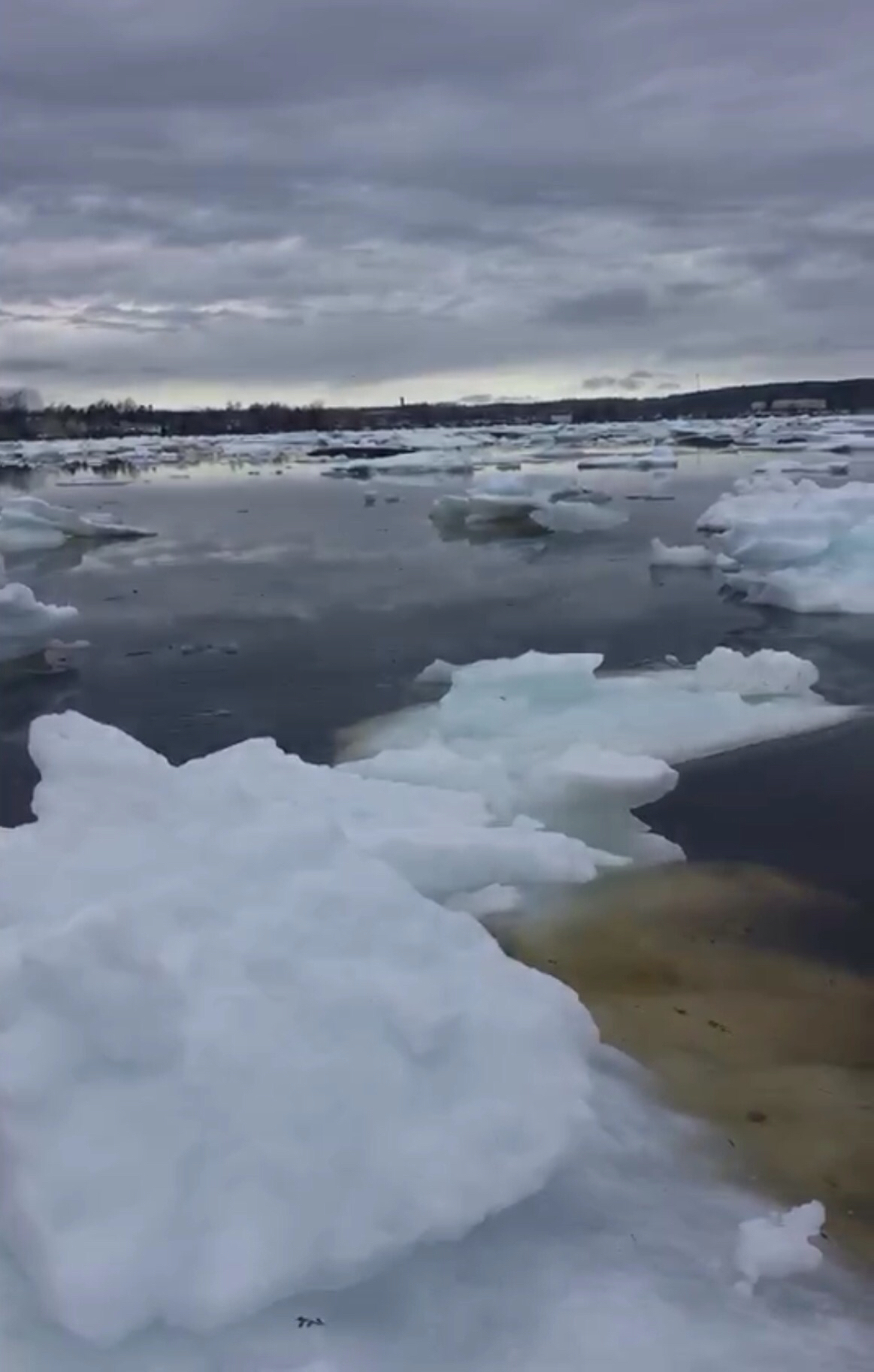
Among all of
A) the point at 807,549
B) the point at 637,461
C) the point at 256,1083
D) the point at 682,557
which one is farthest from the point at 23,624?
the point at 637,461

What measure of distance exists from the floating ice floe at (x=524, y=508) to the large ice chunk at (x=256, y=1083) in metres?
17.6

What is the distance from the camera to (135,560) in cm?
1748

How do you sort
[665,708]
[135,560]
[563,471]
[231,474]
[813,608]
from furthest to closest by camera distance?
[231,474] → [563,471] → [135,560] → [813,608] → [665,708]

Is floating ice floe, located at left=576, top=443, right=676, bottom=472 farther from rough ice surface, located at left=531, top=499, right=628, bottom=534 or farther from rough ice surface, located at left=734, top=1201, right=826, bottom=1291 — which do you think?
rough ice surface, located at left=734, top=1201, right=826, bottom=1291

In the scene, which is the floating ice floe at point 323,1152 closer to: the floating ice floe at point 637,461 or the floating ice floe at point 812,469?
the floating ice floe at point 812,469

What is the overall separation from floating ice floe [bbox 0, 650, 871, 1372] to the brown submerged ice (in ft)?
0.67

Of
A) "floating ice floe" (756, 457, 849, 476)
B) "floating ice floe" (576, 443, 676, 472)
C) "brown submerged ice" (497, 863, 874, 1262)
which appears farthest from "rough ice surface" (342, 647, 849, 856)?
"floating ice floe" (576, 443, 676, 472)

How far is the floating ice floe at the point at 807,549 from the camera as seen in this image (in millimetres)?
12664

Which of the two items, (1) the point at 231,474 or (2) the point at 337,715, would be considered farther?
(1) the point at 231,474

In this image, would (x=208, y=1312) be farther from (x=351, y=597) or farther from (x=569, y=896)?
(x=351, y=597)

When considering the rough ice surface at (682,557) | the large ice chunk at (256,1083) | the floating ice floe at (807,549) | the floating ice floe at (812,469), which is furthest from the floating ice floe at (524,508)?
the large ice chunk at (256,1083)

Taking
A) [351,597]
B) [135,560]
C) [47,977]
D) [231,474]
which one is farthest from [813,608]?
[231,474]

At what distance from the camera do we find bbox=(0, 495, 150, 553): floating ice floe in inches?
756

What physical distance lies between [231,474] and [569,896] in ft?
118
